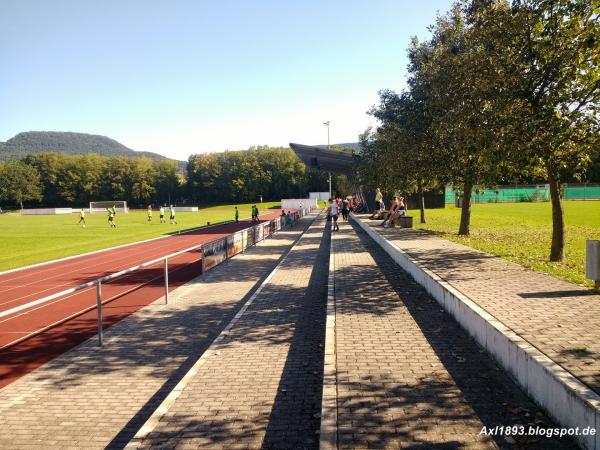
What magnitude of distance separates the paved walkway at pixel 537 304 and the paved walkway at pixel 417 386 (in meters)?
0.59

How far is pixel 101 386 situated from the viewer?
5605 millimetres

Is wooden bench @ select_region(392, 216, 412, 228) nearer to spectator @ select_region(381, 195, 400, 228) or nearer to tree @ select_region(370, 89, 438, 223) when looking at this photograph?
spectator @ select_region(381, 195, 400, 228)

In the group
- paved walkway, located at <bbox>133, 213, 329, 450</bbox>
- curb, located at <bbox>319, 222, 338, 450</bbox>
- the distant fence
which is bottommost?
paved walkway, located at <bbox>133, 213, 329, 450</bbox>

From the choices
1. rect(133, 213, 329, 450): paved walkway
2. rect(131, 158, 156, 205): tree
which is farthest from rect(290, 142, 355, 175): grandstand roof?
rect(131, 158, 156, 205): tree

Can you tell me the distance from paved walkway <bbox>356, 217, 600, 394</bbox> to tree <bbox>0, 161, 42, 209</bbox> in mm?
114367

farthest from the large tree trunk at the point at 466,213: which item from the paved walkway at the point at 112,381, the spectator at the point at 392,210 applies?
the paved walkway at the point at 112,381

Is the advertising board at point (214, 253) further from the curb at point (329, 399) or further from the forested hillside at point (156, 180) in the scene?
the forested hillside at point (156, 180)

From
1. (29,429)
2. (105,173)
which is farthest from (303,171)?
(29,429)

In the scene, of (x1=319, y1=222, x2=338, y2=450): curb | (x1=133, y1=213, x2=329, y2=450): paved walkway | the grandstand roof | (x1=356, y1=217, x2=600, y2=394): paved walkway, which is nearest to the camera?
(x1=319, y1=222, x2=338, y2=450): curb

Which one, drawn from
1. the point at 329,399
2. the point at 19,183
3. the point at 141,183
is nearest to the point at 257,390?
the point at 329,399

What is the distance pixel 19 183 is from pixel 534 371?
12057cm

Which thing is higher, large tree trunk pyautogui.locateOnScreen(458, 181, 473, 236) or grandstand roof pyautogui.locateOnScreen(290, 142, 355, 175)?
grandstand roof pyautogui.locateOnScreen(290, 142, 355, 175)

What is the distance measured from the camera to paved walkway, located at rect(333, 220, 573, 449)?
376 cm

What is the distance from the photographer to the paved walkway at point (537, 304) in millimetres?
4695
